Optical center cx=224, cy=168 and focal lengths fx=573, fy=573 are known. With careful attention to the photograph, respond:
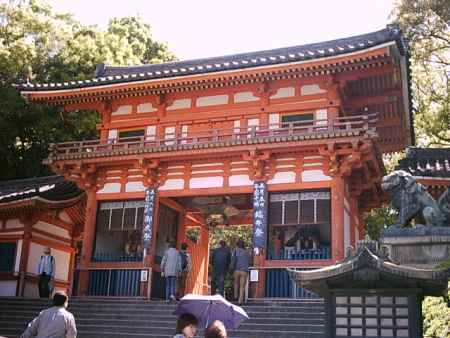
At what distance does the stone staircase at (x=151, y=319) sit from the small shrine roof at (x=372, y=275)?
11.3 ft

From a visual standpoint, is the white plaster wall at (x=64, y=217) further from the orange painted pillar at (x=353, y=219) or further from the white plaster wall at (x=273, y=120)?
the orange painted pillar at (x=353, y=219)

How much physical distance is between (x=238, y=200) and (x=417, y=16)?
1184 cm

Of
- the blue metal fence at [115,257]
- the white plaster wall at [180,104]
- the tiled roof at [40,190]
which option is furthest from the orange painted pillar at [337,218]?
the tiled roof at [40,190]

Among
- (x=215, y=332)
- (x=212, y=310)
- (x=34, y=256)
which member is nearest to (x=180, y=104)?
(x=34, y=256)

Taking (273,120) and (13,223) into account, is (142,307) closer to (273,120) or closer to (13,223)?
(273,120)

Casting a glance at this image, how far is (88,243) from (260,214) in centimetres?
544

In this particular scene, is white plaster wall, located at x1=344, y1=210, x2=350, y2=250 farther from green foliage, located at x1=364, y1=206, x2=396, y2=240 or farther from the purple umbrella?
green foliage, located at x1=364, y1=206, x2=396, y2=240

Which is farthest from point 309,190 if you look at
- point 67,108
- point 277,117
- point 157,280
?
point 67,108

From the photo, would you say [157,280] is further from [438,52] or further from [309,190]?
[438,52]

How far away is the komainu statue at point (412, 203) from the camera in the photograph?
11.9 metres

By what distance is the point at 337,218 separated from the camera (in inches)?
583

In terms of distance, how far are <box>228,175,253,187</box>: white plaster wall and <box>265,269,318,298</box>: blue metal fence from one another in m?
2.62

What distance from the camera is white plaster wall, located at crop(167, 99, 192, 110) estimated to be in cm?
1828

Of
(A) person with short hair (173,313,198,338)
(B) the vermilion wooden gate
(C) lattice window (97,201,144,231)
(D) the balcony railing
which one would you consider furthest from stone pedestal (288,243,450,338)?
(B) the vermilion wooden gate
